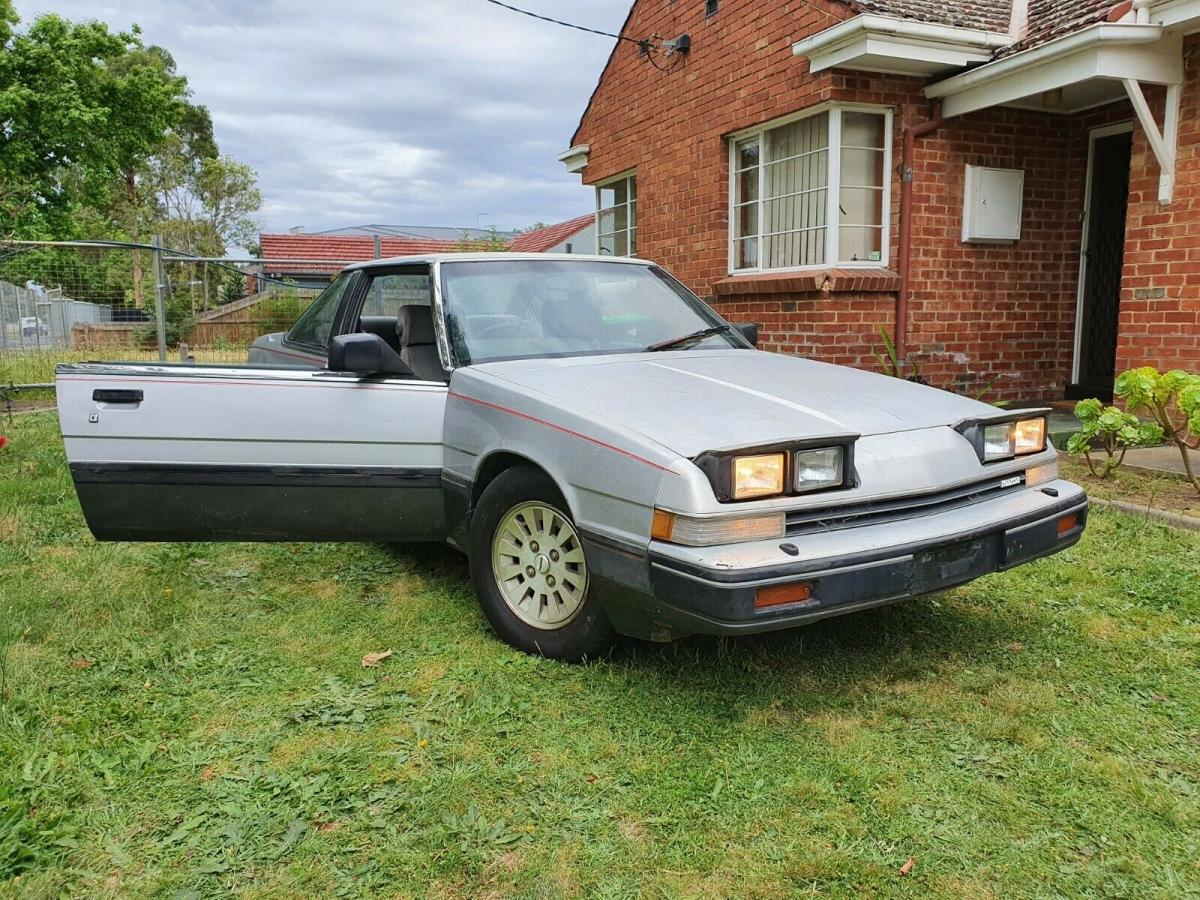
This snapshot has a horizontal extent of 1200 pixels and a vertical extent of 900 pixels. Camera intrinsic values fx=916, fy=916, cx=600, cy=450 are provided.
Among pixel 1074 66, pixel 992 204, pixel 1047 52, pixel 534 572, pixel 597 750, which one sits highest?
pixel 1047 52

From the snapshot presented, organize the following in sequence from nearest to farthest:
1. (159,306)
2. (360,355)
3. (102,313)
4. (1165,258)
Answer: (360,355) → (1165,258) → (159,306) → (102,313)

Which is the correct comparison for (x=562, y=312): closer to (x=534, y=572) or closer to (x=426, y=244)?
(x=534, y=572)

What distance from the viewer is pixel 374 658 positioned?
336 cm

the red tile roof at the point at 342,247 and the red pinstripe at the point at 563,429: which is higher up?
the red tile roof at the point at 342,247

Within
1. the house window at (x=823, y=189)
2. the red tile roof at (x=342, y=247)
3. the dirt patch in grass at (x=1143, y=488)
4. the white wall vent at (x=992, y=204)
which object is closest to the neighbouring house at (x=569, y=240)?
the red tile roof at (x=342, y=247)

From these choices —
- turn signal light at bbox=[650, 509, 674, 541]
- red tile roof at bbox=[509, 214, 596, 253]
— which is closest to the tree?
red tile roof at bbox=[509, 214, 596, 253]

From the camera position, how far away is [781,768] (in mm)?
2586

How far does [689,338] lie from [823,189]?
5.18m

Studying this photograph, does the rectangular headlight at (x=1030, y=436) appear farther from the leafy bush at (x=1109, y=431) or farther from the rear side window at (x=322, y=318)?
the rear side window at (x=322, y=318)

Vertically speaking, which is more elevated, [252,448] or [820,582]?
[252,448]

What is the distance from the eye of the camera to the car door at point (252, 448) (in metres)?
3.65

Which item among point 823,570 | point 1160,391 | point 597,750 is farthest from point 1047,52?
point 597,750

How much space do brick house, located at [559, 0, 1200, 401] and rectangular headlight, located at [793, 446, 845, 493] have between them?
536 centimetres

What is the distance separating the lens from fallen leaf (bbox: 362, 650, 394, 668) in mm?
3322
